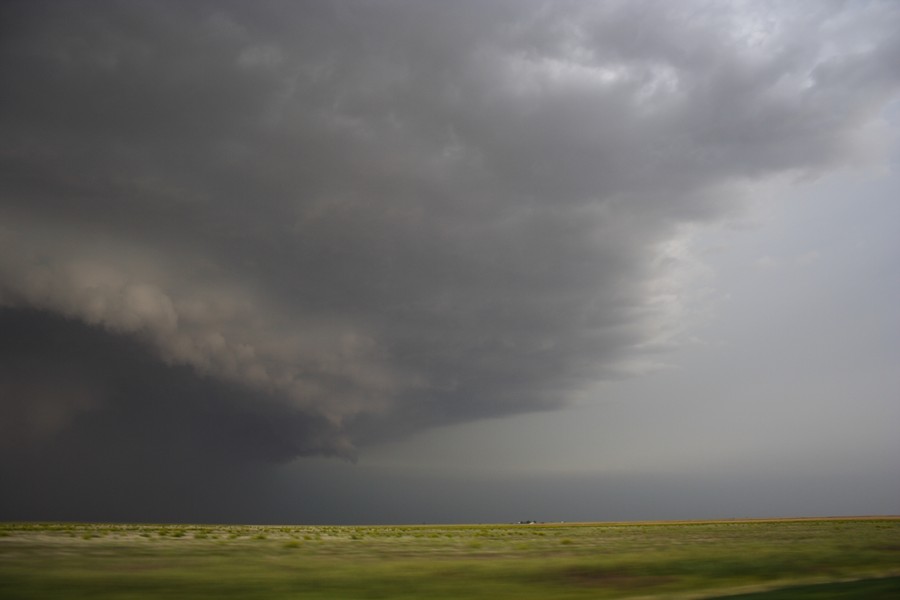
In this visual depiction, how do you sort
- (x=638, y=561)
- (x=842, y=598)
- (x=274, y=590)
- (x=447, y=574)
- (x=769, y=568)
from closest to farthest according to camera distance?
(x=842, y=598) → (x=274, y=590) → (x=447, y=574) → (x=769, y=568) → (x=638, y=561)

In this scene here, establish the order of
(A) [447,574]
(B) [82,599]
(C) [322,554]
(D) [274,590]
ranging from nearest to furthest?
(B) [82,599] → (D) [274,590] → (A) [447,574] → (C) [322,554]

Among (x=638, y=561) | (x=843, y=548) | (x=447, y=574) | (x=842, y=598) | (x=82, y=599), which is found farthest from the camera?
(x=843, y=548)

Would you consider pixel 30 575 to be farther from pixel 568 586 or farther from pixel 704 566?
pixel 704 566

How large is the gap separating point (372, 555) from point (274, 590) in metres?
15.9

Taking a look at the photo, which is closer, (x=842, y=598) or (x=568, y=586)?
(x=842, y=598)

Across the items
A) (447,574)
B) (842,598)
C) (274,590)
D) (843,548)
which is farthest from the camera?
(843,548)

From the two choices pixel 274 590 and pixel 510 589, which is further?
pixel 510 589

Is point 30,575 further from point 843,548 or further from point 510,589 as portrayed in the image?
point 843,548

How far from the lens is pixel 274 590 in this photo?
68.3ft

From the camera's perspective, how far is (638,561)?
32844 mm

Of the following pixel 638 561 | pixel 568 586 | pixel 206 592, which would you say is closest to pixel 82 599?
pixel 206 592

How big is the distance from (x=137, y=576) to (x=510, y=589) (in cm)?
1523

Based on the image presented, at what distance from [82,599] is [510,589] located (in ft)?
49.1

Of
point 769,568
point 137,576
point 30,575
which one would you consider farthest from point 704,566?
point 30,575
